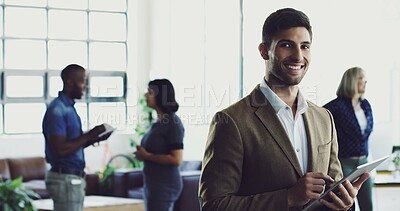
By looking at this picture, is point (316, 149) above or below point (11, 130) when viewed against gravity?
above

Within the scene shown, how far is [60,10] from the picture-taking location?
10742 millimetres

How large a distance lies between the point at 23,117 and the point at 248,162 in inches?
343

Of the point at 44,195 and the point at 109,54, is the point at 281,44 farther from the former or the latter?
the point at 109,54

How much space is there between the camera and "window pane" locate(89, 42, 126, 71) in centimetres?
1108

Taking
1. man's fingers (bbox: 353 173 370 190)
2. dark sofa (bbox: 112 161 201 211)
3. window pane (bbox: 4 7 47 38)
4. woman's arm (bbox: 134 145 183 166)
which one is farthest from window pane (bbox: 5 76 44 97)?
man's fingers (bbox: 353 173 370 190)

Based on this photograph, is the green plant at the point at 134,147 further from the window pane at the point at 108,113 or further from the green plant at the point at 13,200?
the green plant at the point at 13,200

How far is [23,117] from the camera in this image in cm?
1045

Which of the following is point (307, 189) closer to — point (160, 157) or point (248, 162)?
point (248, 162)

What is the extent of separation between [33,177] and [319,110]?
7.94 meters

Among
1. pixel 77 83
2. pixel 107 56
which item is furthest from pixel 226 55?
pixel 77 83

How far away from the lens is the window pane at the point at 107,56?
11078 millimetres

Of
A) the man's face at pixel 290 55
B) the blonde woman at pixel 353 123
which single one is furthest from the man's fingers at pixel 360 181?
the blonde woman at pixel 353 123

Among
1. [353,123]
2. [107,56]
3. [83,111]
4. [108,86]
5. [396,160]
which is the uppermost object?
[107,56]

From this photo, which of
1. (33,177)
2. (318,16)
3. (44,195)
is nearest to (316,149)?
(318,16)
